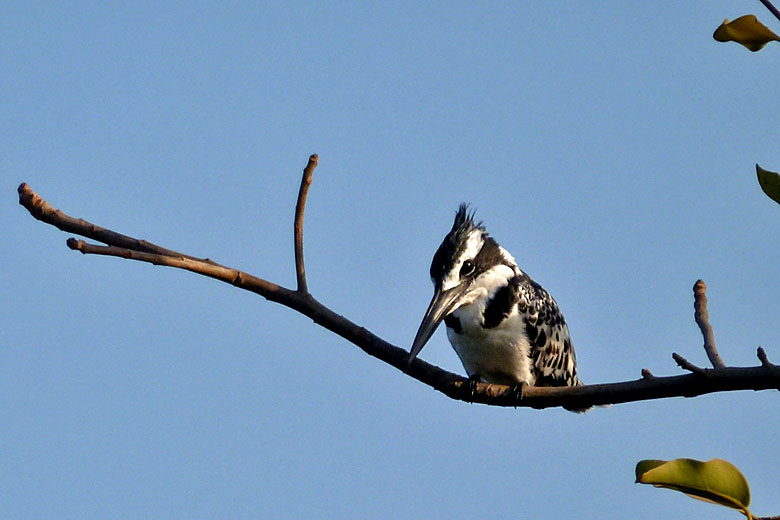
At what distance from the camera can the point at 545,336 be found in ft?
18.6

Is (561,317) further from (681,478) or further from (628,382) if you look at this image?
(681,478)

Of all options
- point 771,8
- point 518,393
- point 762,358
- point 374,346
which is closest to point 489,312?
point 518,393

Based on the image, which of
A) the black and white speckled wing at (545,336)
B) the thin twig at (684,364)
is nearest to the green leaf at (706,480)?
the thin twig at (684,364)

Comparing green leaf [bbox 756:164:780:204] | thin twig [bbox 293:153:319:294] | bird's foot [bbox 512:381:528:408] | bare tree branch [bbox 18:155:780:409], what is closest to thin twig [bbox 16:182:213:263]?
bare tree branch [bbox 18:155:780:409]

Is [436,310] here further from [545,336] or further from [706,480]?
[706,480]

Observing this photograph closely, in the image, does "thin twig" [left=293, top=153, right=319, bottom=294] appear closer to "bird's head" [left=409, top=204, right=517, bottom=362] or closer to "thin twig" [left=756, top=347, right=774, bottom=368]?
"bird's head" [left=409, top=204, right=517, bottom=362]

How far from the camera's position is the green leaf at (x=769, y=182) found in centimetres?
244

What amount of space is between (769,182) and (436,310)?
2620 mm

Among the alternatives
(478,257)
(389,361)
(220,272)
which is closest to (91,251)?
(220,272)

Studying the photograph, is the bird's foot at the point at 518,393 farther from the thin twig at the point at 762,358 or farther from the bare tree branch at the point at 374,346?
the thin twig at the point at 762,358

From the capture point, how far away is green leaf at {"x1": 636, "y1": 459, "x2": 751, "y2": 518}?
7.37ft

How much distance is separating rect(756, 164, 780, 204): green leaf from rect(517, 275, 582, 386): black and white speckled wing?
3.09 metres

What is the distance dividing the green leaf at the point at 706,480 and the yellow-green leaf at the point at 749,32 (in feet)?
3.92

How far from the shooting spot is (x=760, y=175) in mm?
2457
